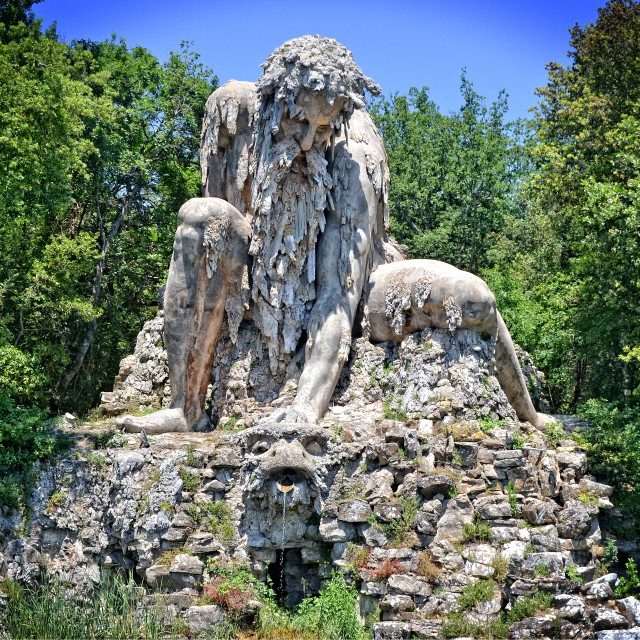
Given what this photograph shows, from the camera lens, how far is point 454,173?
1032 inches

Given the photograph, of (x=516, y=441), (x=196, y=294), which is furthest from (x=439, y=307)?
(x=196, y=294)

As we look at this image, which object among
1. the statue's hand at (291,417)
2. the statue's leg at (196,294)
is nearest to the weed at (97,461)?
the statue's leg at (196,294)

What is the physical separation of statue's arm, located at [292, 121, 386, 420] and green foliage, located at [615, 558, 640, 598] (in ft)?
13.7

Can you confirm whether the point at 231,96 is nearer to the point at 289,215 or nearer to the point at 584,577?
the point at 289,215

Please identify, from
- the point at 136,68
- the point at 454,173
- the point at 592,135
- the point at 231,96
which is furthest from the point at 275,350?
the point at 454,173

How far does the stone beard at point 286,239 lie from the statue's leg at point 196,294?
1.11 feet

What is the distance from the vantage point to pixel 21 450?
11797 mm

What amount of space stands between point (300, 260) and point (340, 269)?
561 mm

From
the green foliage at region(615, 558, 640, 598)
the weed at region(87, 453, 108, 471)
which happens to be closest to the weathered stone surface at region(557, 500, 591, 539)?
the green foliage at region(615, 558, 640, 598)

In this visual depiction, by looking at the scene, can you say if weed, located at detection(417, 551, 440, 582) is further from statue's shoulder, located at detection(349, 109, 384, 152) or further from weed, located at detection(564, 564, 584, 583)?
statue's shoulder, located at detection(349, 109, 384, 152)

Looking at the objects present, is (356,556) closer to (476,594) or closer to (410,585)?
(410,585)

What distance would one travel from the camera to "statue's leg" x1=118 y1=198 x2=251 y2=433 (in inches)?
481

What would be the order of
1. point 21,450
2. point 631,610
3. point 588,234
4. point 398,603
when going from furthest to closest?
point 588,234
point 21,450
point 398,603
point 631,610

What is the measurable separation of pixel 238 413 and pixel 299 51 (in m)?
4.91
